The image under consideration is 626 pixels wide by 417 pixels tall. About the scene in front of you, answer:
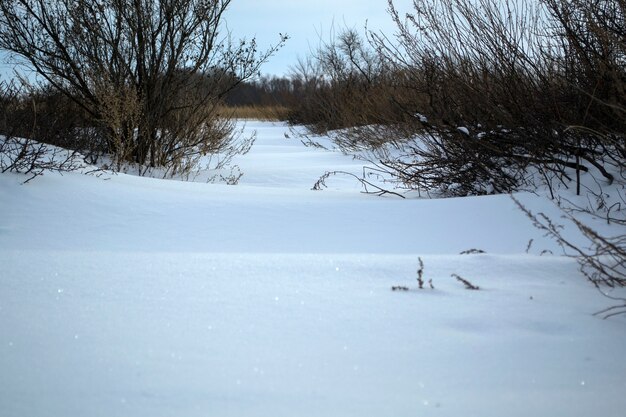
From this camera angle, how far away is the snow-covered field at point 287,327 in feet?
4.77

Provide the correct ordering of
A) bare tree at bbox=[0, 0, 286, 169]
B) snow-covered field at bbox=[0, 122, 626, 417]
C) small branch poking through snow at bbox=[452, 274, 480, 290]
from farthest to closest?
bare tree at bbox=[0, 0, 286, 169], small branch poking through snow at bbox=[452, 274, 480, 290], snow-covered field at bbox=[0, 122, 626, 417]

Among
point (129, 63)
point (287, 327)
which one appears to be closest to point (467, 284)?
point (287, 327)

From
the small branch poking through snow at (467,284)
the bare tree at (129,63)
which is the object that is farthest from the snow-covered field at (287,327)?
the bare tree at (129,63)

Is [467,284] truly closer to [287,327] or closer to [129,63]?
[287,327]

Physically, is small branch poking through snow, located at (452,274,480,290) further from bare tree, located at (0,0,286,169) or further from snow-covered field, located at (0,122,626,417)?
bare tree, located at (0,0,286,169)

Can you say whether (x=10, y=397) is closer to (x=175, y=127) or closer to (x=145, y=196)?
(x=145, y=196)

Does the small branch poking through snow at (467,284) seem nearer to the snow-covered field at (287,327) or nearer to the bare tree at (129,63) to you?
the snow-covered field at (287,327)

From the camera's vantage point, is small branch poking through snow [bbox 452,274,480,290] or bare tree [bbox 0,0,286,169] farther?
bare tree [bbox 0,0,286,169]

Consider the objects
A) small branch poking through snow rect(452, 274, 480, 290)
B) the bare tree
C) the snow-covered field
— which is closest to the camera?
the snow-covered field

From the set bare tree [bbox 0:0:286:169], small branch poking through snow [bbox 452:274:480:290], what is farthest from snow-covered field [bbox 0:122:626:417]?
bare tree [bbox 0:0:286:169]

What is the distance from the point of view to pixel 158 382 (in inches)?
59.5

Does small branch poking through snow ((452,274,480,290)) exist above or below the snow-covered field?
above

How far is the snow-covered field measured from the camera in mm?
1455

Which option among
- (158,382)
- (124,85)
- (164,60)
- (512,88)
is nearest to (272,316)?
(158,382)
